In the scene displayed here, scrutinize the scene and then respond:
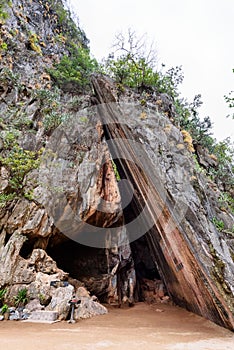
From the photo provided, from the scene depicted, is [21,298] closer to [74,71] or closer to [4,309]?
[4,309]

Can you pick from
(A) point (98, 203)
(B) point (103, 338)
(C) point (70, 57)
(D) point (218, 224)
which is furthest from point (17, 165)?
(C) point (70, 57)

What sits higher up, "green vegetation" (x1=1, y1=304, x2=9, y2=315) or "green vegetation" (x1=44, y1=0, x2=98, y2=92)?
"green vegetation" (x1=44, y1=0, x2=98, y2=92)

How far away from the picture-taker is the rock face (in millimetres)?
6680

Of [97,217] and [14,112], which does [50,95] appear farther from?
[97,217]

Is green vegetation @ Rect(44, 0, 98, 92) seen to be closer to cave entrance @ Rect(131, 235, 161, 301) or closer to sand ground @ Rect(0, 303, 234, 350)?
cave entrance @ Rect(131, 235, 161, 301)

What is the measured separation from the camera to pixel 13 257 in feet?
23.7

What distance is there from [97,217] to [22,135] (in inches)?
183

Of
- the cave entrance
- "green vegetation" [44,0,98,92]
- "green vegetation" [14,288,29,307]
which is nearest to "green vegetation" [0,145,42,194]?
"green vegetation" [14,288,29,307]

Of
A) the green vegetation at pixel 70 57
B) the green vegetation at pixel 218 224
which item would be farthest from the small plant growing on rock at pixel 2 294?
the green vegetation at pixel 70 57

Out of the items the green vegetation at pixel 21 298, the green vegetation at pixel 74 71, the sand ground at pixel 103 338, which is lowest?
the sand ground at pixel 103 338

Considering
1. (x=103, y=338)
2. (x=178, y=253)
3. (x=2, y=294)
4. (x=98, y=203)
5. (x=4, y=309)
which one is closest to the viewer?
(x=103, y=338)

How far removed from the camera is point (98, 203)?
948 cm

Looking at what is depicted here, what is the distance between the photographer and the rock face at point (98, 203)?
6.68m

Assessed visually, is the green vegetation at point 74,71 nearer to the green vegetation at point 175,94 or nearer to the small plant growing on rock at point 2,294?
the green vegetation at point 175,94
